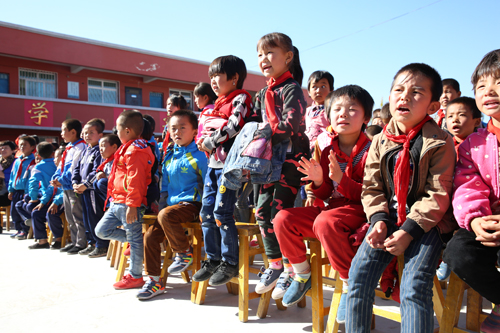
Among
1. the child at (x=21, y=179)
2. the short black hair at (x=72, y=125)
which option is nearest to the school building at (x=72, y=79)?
the child at (x=21, y=179)

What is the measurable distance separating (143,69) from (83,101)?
293cm

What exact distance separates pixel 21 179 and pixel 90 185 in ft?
8.08

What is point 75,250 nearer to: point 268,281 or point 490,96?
point 268,281

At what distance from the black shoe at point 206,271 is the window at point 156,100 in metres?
15.7

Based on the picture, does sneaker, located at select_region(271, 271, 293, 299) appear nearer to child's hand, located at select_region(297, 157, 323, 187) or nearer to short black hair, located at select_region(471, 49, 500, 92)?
child's hand, located at select_region(297, 157, 323, 187)

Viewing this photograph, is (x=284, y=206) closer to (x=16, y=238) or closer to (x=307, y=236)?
(x=307, y=236)

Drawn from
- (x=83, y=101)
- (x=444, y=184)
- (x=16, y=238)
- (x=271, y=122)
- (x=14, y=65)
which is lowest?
(x=16, y=238)

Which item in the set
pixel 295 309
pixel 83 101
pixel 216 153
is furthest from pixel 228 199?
pixel 83 101

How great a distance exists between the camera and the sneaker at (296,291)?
2100 millimetres

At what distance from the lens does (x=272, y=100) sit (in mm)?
2535

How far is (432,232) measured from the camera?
5.55 ft

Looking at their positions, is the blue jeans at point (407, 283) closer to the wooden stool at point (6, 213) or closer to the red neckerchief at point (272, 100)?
the red neckerchief at point (272, 100)

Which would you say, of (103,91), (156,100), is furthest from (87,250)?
(156,100)

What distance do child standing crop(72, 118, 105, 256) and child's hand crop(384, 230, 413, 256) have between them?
3745mm
